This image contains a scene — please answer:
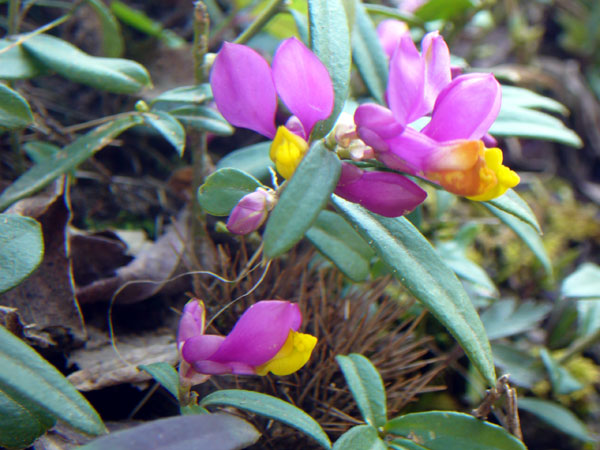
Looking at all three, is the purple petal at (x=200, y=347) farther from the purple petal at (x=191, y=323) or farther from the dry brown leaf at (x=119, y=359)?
the dry brown leaf at (x=119, y=359)

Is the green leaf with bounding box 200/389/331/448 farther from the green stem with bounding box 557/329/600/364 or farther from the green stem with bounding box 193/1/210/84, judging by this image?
the green stem with bounding box 557/329/600/364

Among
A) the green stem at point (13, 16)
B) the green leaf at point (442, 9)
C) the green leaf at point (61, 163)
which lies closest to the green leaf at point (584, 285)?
the green leaf at point (442, 9)

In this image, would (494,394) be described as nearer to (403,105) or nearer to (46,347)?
(403,105)

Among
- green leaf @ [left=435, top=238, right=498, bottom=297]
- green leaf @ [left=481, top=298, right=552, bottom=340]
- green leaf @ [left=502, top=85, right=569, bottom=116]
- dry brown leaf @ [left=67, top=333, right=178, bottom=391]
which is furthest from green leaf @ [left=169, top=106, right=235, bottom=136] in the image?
green leaf @ [left=481, top=298, right=552, bottom=340]

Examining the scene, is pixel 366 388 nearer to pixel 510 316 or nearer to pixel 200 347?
pixel 200 347

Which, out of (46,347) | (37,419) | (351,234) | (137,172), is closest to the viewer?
(37,419)

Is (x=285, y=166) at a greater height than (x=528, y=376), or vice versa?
(x=285, y=166)

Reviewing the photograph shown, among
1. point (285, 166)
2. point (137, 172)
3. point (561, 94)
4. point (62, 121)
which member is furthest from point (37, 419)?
point (561, 94)
